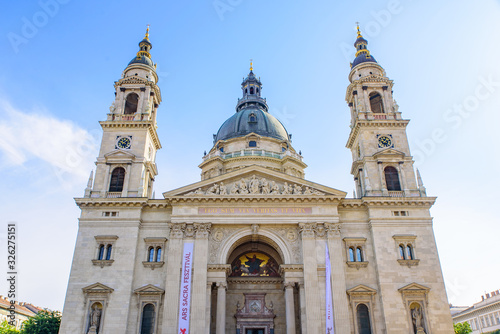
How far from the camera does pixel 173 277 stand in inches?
1142

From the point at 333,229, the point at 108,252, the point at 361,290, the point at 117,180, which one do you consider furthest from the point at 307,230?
the point at 117,180

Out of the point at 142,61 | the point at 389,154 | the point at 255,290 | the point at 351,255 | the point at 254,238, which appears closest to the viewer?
the point at 351,255

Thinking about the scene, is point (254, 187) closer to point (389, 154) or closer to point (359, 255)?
point (359, 255)

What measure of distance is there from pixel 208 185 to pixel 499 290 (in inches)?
2416

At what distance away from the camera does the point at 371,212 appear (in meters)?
31.8

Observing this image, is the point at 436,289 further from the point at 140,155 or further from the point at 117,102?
the point at 117,102

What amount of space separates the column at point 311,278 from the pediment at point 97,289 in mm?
13655

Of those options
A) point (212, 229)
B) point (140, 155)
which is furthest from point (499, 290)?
point (140, 155)

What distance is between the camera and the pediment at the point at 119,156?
34.9 m

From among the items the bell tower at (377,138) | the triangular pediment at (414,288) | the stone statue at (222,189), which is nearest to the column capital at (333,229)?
the bell tower at (377,138)

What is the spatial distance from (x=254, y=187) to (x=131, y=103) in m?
16.3

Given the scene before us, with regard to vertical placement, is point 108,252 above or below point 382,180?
below

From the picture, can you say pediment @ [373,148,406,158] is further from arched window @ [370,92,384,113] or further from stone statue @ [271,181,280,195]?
stone statue @ [271,181,280,195]

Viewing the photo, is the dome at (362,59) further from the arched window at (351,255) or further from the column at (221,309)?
the column at (221,309)
